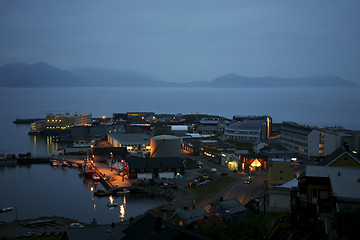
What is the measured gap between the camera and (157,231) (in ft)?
12.5

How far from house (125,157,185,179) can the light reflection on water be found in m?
1.19

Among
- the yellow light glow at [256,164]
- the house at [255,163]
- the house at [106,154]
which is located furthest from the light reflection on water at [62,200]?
the yellow light glow at [256,164]

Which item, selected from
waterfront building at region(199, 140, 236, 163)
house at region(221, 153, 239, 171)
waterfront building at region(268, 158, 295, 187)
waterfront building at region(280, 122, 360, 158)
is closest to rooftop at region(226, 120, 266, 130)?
waterfront building at region(280, 122, 360, 158)

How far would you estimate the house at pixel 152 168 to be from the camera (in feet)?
46.0

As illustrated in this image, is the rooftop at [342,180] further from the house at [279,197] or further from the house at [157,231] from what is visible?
the house at [279,197]

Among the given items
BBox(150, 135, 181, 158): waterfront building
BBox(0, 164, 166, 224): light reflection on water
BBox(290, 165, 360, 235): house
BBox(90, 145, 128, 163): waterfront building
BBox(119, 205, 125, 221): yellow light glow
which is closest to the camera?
BBox(290, 165, 360, 235): house

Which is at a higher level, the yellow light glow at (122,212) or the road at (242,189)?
the road at (242,189)

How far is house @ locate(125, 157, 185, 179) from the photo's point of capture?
46.0 ft

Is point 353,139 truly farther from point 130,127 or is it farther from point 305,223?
point 130,127

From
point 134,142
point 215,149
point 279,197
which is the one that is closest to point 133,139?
point 134,142

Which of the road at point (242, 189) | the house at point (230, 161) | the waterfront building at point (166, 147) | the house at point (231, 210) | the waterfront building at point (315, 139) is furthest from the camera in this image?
the waterfront building at point (166, 147)

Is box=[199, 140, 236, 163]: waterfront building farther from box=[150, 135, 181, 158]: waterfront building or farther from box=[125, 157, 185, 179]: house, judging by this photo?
box=[125, 157, 185, 179]: house

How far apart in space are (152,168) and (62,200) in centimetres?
325

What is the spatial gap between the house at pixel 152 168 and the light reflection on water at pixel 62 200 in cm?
119
